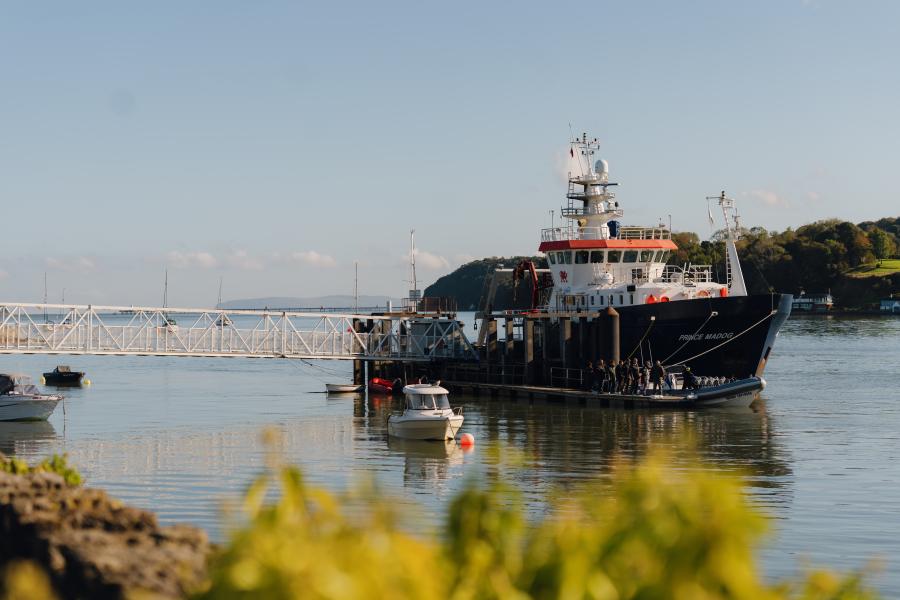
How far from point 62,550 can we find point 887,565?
1889cm

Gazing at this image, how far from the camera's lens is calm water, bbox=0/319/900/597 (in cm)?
2756

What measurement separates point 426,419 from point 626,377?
15113mm

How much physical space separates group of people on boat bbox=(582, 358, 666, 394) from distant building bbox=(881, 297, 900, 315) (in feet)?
484

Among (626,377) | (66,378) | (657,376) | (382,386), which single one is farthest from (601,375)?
(66,378)

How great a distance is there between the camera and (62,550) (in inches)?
295

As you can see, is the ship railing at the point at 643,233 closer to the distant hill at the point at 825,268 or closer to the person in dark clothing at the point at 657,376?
the person in dark clothing at the point at 657,376

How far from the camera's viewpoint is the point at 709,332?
53031 mm

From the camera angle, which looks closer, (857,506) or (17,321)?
(857,506)

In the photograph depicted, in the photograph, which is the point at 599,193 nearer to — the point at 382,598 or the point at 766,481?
the point at 766,481

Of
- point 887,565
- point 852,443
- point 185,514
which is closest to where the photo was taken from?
point 887,565

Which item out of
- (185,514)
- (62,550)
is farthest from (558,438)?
(62,550)

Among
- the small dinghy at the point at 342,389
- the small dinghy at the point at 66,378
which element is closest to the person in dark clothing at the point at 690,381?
the small dinghy at the point at 342,389

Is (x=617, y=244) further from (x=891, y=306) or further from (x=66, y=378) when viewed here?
(x=891, y=306)

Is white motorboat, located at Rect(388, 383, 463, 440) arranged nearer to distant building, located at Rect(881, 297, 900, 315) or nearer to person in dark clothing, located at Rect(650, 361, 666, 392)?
person in dark clothing, located at Rect(650, 361, 666, 392)
